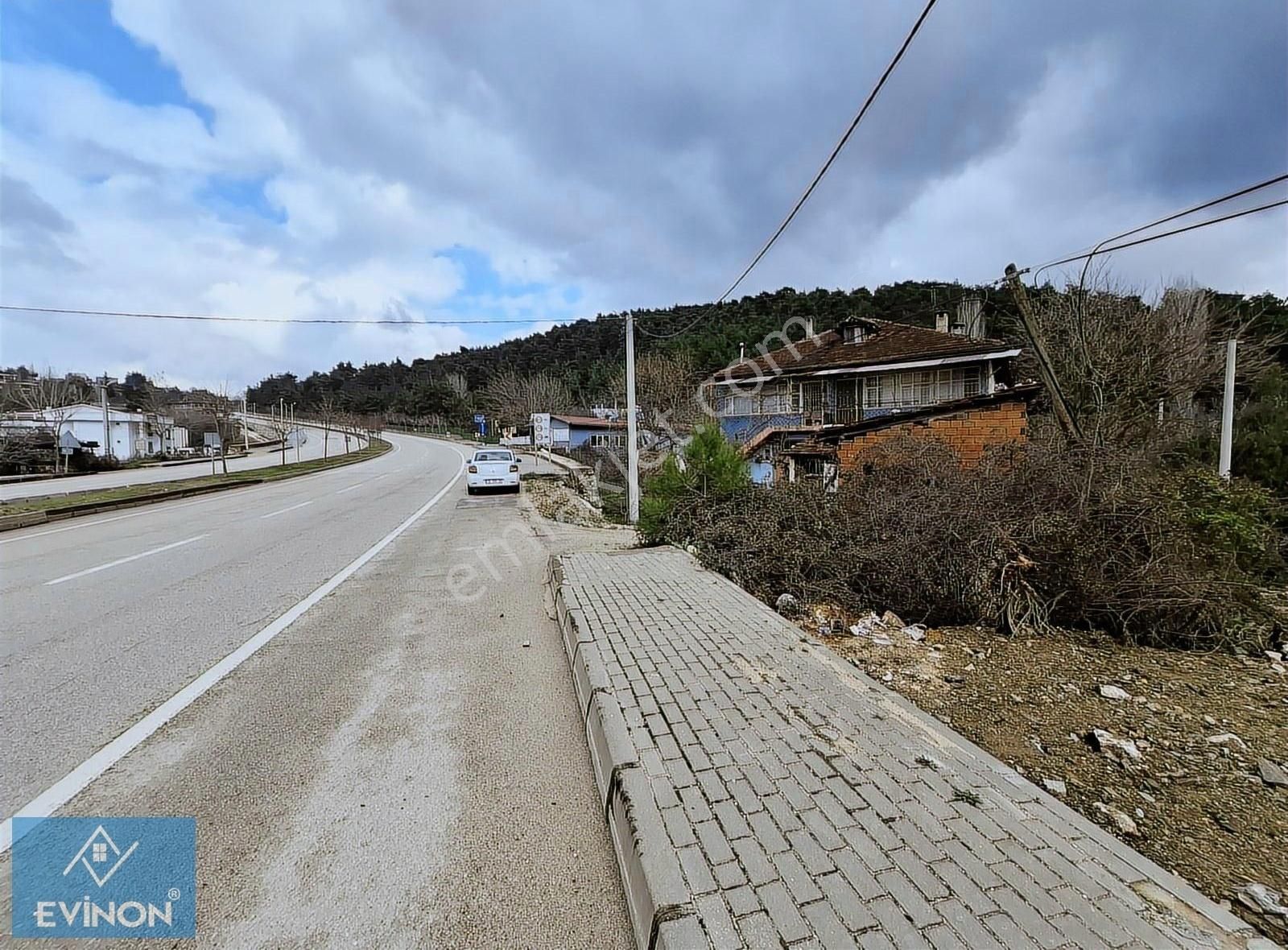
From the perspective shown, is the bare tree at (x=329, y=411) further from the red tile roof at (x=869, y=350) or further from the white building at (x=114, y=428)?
the red tile roof at (x=869, y=350)

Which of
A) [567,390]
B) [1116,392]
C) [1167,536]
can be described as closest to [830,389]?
[1116,392]

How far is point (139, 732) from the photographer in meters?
3.39

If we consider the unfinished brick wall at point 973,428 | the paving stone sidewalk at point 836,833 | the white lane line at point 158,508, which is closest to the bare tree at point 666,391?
the white lane line at point 158,508

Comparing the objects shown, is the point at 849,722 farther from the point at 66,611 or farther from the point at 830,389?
the point at 830,389

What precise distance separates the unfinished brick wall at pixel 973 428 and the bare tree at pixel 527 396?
123 feet

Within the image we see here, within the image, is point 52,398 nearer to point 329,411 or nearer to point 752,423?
point 329,411

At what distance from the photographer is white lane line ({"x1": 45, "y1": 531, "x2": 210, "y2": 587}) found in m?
7.18

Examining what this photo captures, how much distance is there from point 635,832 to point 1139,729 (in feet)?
11.2

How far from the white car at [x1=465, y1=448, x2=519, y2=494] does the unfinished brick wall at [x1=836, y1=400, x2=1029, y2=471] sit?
11808mm

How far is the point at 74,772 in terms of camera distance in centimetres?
299

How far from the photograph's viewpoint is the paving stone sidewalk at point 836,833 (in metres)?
1.84

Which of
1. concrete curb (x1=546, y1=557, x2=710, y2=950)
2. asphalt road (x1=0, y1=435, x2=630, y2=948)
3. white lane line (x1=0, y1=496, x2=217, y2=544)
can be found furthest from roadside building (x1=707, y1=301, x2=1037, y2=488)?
white lane line (x1=0, y1=496, x2=217, y2=544)

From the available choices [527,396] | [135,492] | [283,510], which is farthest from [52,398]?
[283,510]

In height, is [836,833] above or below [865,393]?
below
